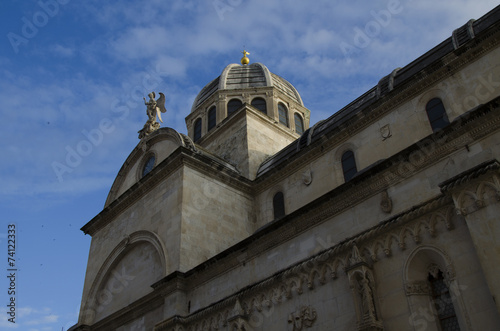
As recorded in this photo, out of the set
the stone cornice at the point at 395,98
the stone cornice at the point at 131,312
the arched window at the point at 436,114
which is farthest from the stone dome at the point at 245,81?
the stone cornice at the point at 131,312

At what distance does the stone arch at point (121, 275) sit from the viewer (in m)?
17.6

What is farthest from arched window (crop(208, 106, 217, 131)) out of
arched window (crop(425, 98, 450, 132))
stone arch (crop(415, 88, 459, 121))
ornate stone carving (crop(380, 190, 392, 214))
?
ornate stone carving (crop(380, 190, 392, 214))

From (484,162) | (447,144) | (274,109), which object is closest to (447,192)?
(484,162)

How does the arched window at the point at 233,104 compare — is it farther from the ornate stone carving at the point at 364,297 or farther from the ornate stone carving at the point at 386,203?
the ornate stone carving at the point at 364,297

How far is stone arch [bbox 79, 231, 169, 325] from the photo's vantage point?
17625 mm

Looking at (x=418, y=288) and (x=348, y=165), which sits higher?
(x=348, y=165)

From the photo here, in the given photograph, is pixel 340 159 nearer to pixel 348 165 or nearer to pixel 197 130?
pixel 348 165

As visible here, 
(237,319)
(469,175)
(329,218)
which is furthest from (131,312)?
(469,175)

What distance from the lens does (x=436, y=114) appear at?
15.6 m

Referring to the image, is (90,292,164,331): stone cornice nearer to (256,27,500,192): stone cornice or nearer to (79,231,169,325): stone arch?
(79,231,169,325): stone arch

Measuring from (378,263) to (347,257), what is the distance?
2.47ft

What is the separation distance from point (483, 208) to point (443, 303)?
2.05 m

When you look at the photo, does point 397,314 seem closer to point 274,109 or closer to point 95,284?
point 95,284

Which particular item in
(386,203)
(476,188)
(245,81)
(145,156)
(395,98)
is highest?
(245,81)
